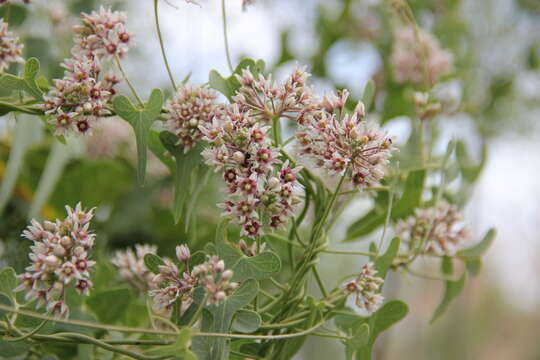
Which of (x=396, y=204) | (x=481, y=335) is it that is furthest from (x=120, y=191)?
(x=481, y=335)

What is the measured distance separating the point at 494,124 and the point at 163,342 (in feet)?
2.68

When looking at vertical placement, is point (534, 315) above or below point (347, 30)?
below

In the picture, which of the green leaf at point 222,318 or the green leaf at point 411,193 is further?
the green leaf at point 411,193

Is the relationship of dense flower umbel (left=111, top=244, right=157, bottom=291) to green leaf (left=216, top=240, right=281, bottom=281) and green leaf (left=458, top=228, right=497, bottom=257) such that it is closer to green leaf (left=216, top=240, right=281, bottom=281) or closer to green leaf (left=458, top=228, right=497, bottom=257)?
green leaf (left=216, top=240, right=281, bottom=281)

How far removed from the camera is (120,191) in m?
0.51

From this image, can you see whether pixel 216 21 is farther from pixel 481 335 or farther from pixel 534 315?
pixel 534 315

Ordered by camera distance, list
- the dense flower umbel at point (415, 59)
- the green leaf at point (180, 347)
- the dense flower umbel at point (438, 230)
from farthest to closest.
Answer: the dense flower umbel at point (415, 59)
the dense flower umbel at point (438, 230)
the green leaf at point (180, 347)

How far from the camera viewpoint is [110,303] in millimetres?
312

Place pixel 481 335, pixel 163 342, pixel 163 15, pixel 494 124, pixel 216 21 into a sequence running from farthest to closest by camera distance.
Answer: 1. pixel 481 335
2. pixel 494 124
3. pixel 163 15
4. pixel 216 21
5. pixel 163 342

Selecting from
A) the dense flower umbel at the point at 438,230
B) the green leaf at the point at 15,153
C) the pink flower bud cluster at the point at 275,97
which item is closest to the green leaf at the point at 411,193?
the dense flower umbel at the point at 438,230

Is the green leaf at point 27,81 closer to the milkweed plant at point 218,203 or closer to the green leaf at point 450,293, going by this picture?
the milkweed plant at point 218,203

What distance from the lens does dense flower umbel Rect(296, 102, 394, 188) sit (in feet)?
0.68

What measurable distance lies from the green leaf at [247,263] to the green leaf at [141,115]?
5 centimetres

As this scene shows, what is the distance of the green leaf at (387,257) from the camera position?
0.25 meters
